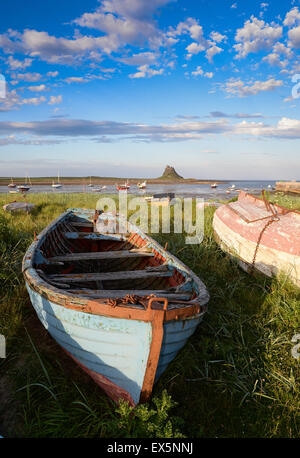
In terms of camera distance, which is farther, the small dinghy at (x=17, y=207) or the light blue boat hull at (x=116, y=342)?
the small dinghy at (x=17, y=207)

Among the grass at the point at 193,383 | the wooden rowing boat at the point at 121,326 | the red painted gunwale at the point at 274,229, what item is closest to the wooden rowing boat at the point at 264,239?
the red painted gunwale at the point at 274,229

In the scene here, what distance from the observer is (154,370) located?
296cm

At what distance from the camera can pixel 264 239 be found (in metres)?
6.23

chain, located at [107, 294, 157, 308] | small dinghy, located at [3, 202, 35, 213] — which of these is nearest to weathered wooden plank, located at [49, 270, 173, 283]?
chain, located at [107, 294, 157, 308]

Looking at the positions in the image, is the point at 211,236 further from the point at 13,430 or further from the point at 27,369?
the point at 13,430

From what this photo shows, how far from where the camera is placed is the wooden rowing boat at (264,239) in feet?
18.7

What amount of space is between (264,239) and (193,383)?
150 inches

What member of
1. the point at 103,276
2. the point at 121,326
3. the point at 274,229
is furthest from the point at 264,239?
the point at 121,326

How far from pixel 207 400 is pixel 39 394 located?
218cm

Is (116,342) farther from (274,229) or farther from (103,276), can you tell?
(274,229)

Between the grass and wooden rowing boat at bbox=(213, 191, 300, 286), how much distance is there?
0.52 m

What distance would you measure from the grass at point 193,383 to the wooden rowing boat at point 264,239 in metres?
0.52

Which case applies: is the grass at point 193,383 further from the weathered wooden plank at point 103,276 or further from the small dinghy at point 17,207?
the small dinghy at point 17,207
